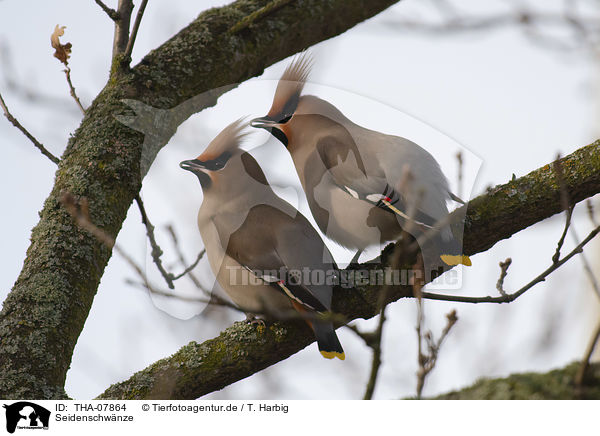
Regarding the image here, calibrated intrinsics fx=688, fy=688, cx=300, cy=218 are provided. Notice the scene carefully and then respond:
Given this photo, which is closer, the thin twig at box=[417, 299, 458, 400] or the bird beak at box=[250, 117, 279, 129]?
the thin twig at box=[417, 299, 458, 400]

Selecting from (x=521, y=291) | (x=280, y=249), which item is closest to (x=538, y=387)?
(x=521, y=291)

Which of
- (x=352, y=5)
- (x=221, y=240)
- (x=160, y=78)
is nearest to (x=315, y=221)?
(x=221, y=240)

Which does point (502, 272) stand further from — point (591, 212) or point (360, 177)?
point (360, 177)

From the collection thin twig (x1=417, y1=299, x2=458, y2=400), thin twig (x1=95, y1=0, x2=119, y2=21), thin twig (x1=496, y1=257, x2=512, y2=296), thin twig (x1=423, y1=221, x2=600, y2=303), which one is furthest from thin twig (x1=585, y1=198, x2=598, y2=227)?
thin twig (x1=95, y1=0, x2=119, y2=21)

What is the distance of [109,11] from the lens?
117 inches

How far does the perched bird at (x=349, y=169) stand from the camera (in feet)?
9.89

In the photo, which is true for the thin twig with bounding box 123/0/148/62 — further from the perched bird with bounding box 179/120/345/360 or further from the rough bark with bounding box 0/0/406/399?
the perched bird with bounding box 179/120/345/360

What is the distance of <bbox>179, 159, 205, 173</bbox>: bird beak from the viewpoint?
2.76m

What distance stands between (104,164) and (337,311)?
109cm

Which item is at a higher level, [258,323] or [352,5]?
[352,5]

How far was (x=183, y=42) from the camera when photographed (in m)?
3.07

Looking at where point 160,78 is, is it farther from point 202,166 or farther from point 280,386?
point 280,386

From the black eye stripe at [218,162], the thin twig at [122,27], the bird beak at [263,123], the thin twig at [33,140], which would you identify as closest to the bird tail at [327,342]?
the black eye stripe at [218,162]

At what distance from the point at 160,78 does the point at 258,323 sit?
113 cm
